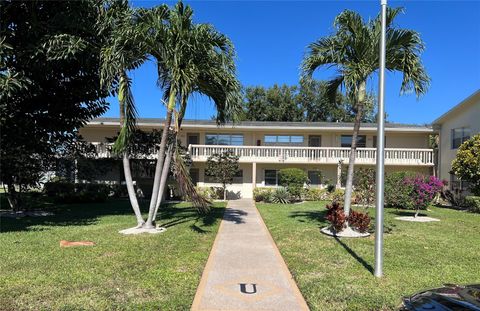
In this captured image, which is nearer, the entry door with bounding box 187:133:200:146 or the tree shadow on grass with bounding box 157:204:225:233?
the tree shadow on grass with bounding box 157:204:225:233

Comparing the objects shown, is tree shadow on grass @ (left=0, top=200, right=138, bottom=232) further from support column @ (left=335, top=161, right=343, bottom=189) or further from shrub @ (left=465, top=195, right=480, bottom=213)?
shrub @ (left=465, top=195, right=480, bottom=213)

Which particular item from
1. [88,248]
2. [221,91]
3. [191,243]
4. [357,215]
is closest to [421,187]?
[357,215]

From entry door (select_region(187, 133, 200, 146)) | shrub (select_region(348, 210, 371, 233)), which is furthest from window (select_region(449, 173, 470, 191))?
entry door (select_region(187, 133, 200, 146))

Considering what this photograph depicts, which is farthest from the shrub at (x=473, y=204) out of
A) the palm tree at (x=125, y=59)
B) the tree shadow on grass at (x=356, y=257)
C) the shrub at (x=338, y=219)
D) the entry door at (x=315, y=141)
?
the palm tree at (x=125, y=59)

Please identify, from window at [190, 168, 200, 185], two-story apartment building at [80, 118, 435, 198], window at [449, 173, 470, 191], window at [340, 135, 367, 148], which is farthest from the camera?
window at [340, 135, 367, 148]

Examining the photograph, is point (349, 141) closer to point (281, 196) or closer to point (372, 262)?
point (281, 196)

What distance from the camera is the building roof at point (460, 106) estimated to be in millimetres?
21742

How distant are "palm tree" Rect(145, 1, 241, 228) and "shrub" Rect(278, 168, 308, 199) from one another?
1268 centimetres

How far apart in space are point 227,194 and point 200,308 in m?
21.3

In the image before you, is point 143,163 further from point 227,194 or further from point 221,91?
point 221,91

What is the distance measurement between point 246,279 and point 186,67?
6161 mm

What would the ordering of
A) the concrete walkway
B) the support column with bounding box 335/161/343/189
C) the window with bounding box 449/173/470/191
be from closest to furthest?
the concrete walkway → the window with bounding box 449/173/470/191 → the support column with bounding box 335/161/343/189

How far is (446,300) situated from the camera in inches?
131

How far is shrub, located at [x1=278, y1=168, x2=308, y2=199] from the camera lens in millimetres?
24578
